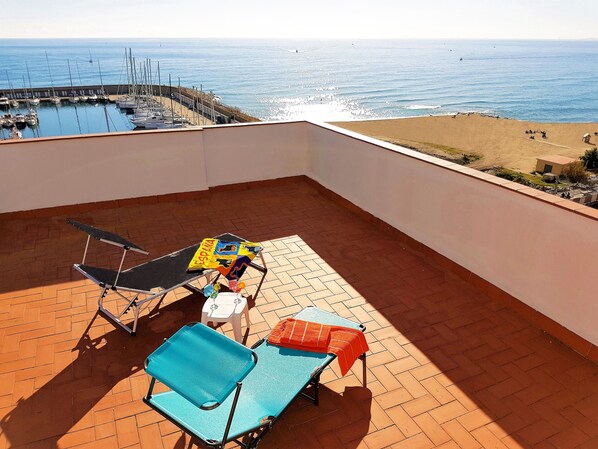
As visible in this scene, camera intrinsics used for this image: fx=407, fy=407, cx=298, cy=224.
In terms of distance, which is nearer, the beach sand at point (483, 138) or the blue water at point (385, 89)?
the beach sand at point (483, 138)

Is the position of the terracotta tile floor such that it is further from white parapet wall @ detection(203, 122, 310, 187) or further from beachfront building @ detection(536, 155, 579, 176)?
beachfront building @ detection(536, 155, 579, 176)

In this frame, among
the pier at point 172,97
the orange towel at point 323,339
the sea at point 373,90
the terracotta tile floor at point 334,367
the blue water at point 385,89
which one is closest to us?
the terracotta tile floor at point 334,367

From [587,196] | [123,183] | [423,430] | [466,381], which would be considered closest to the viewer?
[423,430]

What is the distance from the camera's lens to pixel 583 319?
3.39m

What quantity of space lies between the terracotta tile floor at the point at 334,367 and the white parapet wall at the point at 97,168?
840 mm

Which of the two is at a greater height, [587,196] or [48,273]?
[48,273]

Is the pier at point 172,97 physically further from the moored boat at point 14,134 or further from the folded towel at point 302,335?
the folded towel at point 302,335

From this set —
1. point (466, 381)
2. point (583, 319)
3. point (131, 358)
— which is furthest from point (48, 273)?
point (583, 319)

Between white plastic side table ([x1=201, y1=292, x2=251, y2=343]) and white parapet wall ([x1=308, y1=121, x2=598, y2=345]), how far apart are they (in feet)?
8.33

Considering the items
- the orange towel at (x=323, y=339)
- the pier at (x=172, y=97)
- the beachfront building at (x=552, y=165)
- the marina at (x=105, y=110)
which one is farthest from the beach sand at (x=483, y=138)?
the orange towel at (x=323, y=339)

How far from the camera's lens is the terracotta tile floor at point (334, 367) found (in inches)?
106

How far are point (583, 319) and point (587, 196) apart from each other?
30.3 meters

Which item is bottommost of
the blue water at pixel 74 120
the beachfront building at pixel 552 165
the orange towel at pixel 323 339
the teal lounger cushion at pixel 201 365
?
the blue water at pixel 74 120

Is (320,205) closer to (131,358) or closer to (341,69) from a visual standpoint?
(131,358)
